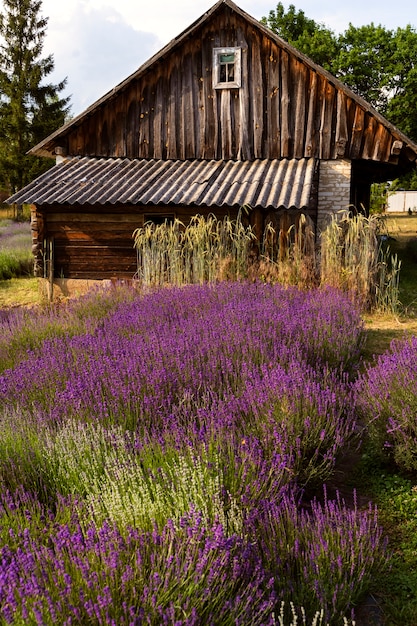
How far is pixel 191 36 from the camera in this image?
12648 mm

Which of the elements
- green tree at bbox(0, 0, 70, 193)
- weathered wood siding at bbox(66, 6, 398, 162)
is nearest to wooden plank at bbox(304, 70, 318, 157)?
weathered wood siding at bbox(66, 6, 398, 162)

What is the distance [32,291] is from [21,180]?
17521 mm

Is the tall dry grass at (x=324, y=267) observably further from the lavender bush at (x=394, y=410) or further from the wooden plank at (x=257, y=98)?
the lavender bush at (x=394, y=410)

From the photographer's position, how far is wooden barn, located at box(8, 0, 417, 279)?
11.8 meters

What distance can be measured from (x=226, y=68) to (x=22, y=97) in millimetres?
19670

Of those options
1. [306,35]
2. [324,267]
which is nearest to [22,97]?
[306,35]

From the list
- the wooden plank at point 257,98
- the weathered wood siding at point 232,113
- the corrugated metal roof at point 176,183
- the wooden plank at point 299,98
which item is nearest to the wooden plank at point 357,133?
the weathered wood siding at point 232,113

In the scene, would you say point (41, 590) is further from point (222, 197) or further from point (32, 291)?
point (32, 291)

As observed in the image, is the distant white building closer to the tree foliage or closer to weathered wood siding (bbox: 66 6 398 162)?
the tree foliage

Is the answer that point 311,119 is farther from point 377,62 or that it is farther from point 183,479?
point 377,62

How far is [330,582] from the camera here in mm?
2490

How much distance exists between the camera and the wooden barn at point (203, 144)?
1179cm

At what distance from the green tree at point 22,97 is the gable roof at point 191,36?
16298mm

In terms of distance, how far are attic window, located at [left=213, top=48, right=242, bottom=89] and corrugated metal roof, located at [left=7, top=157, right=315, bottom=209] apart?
1.68 meters
